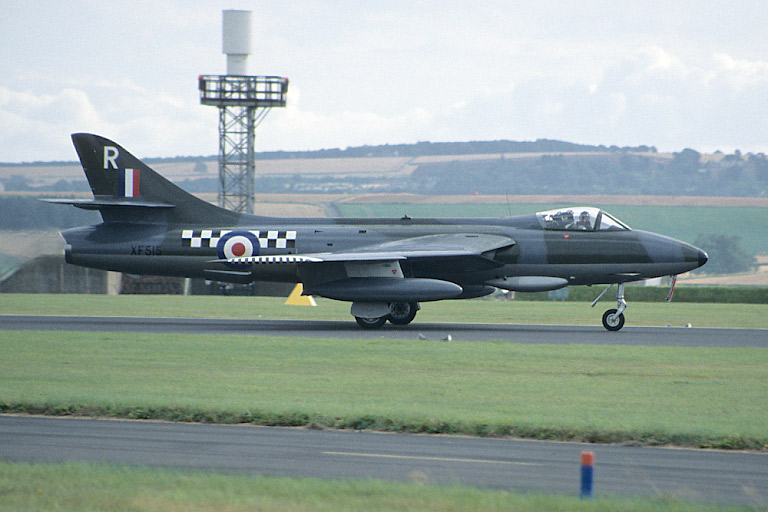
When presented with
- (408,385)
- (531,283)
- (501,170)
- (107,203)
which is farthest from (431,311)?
(501,170)

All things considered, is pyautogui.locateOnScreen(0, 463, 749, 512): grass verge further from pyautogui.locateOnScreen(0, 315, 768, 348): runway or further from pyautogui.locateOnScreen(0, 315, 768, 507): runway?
pyautogui.locateOnScreen(0, 315, 768, 348): runway

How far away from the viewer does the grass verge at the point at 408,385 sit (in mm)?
10602

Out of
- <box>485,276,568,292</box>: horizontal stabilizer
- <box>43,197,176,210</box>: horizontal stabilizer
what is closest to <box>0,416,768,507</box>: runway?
<box>485,276,568,292</box>: horizontal stabilizer

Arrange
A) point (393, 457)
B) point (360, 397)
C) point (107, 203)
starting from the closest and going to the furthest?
point (393, 457) < point (360, 397) < point (107, 203)

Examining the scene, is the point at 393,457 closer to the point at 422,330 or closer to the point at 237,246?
the point at 422,330

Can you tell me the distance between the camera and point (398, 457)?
8.88 metres

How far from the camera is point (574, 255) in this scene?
78.3ft

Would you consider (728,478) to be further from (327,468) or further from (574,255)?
(574,255)

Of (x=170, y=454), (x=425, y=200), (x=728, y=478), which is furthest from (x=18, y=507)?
(x=425, y=200)

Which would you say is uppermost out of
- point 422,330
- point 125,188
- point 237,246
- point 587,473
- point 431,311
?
point 125,188

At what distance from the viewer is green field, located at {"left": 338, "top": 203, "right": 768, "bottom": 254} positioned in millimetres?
90938

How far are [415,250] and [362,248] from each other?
1.91 metres

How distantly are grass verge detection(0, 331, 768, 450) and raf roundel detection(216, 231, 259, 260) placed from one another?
5.17 meters

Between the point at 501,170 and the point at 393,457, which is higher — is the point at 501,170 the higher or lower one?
the higher one
